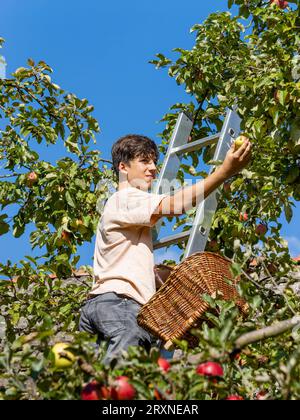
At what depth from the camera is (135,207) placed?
297 cm

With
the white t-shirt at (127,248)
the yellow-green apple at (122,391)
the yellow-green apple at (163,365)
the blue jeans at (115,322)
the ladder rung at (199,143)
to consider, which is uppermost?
the ladder rung at (199,143)

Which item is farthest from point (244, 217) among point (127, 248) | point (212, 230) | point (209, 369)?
point (209, 369)

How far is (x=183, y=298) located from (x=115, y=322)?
0.28 meters

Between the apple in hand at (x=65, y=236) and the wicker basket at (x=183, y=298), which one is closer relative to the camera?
the wicker basket at (x=183, y=298)

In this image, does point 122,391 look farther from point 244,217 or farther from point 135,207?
point 244,217

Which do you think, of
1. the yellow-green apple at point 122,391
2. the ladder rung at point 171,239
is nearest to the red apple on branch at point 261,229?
the ladder rung at point 171,239

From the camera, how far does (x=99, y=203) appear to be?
4984mm

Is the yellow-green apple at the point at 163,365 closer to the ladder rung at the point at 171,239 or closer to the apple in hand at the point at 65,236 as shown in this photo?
the ladder rung at the point at 171,239

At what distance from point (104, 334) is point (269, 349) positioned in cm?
77

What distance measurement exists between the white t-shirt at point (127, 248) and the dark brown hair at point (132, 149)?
0.26m

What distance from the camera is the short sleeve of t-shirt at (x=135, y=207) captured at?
9.56ft

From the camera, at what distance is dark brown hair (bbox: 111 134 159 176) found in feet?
11.0

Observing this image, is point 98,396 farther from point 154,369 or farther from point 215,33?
point 215,33

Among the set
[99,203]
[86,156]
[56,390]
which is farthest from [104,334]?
[86,156]
